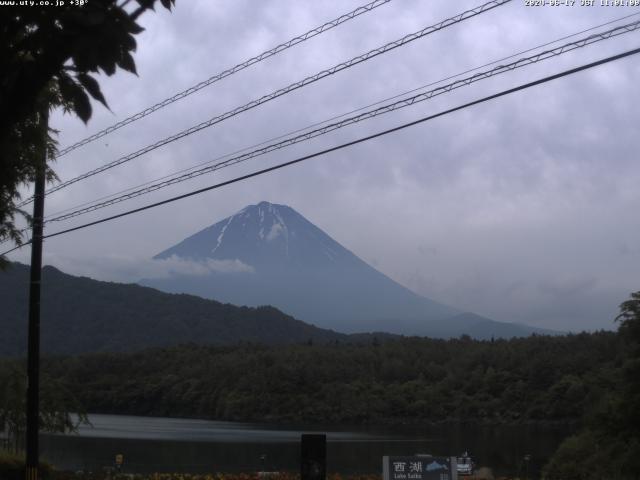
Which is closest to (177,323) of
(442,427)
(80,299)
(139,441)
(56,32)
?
(80,299)

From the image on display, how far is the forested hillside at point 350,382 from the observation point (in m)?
90.9

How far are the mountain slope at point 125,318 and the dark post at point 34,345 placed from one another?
129 meters

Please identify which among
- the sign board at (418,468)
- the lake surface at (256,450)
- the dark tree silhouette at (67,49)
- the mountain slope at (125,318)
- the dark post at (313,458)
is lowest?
the lake surface at (256,450)

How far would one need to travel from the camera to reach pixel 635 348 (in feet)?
106

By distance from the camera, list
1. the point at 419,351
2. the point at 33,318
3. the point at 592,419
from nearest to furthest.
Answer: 1. the point at 33,318
2. the point at 592,419
3. the point at 419,351

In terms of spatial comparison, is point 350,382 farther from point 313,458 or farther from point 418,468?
point 313,458

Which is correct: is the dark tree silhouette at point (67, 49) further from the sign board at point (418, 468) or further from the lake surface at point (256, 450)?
the lake surface at point (256, 450)

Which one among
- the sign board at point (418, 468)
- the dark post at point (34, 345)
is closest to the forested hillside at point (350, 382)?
the dark post at point (34, 345)

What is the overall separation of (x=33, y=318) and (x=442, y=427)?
7402 centimetres

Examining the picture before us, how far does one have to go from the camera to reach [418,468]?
47.8 ft

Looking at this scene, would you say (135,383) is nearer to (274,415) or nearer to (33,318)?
(274,415)

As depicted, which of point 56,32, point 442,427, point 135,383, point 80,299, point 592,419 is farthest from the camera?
point 80,299

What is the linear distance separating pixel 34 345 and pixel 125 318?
167 meters

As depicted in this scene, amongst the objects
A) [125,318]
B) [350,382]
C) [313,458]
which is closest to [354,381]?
[350,382]
